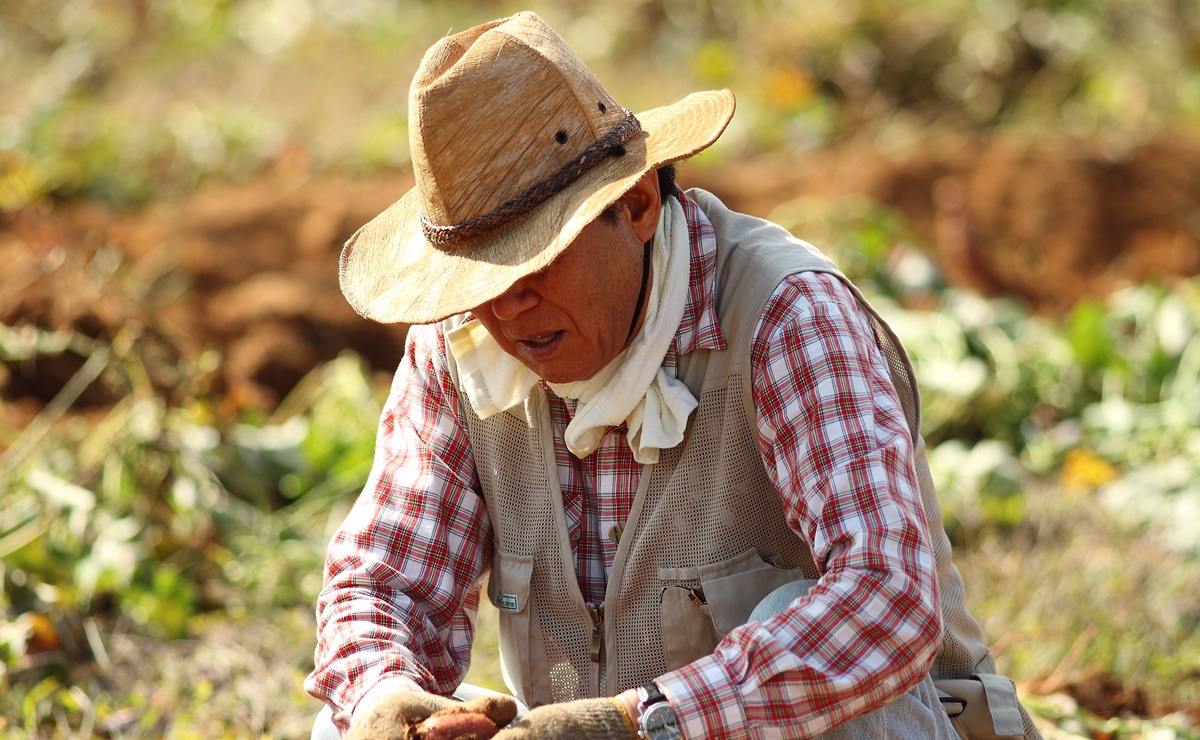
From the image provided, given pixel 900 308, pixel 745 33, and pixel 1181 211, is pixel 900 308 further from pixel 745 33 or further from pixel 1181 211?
pixel 745 33

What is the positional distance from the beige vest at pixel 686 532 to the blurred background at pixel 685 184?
95cm

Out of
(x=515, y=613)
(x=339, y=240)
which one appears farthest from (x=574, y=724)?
(x=339, y=240)

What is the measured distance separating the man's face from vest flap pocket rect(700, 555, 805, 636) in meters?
0.36

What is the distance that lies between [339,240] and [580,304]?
4261 mm

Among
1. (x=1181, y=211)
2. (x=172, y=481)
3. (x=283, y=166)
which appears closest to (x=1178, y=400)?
(x=1181, y=211)

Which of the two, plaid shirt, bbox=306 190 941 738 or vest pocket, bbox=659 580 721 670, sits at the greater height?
plaid shirt, bbox=306 190 941 738

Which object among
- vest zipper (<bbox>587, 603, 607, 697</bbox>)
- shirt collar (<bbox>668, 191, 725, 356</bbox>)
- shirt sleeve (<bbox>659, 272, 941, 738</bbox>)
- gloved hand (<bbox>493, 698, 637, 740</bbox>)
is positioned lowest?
vest zipper (<bbox>587, 603, 607, 697</bbox>)

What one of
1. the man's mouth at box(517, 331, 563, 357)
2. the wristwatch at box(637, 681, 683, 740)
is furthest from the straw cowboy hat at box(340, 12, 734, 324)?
the wristwatch at box(637, 681, 683, 740)

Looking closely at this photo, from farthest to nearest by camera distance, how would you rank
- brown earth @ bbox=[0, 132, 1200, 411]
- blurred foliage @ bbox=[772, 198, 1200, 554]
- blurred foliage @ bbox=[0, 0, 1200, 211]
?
blurred foliage @ bbox=[0, 0, 1200, 211], brown earth @ bbox=[0, 132, 1200, 411], blurred foliage @ bbox=[772, 198, 1200, 554]

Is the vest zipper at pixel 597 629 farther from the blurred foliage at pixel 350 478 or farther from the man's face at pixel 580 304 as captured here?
the blurred foliage at pixel 350 478

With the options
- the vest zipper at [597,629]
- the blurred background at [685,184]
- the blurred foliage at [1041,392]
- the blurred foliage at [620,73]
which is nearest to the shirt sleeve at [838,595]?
the vest zipper at [597,629]

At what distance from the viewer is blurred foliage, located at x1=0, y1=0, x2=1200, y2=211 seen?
7320 mm

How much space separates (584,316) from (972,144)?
231 inches

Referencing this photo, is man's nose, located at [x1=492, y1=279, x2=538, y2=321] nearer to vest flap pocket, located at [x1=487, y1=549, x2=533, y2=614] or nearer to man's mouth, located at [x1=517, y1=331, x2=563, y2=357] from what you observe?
man's mouth, located at [x1=517, y1=331, x2=563, y2=357]
